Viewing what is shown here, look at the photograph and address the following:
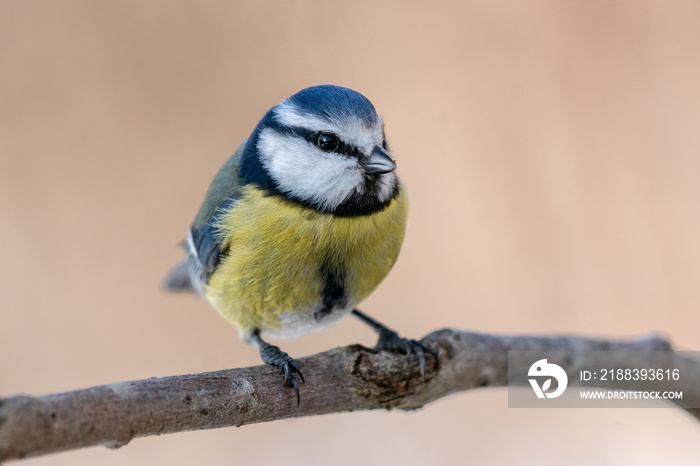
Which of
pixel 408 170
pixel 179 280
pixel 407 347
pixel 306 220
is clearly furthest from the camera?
pixel 408 170

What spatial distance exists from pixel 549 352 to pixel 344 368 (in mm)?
644

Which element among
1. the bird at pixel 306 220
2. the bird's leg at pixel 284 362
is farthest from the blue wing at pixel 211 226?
the bird's leg at pixel 284 362

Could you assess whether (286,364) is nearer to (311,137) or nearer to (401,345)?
(401,345)

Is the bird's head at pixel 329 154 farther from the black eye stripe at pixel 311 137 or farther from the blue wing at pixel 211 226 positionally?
the blue wing at pixel 211 226

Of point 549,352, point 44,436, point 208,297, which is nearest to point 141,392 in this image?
point 44,436

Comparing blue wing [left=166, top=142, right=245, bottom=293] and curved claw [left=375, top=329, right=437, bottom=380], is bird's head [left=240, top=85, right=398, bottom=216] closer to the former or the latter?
blue wing [left=166, top=142, right=245, bottom=293]

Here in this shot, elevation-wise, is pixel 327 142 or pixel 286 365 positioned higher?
pixel 327 142

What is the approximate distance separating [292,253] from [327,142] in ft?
0.86

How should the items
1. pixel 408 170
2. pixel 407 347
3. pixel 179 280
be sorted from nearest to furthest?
pixel 407 347, pixel 179 280, pixel 408 170

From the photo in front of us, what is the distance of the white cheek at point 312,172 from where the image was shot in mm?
1415

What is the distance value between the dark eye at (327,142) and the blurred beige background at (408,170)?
1226 millimetres

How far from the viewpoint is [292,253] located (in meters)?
1.47

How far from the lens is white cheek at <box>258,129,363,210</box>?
55.7 inches

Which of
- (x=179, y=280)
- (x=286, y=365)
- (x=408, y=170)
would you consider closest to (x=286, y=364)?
(x=286, y=365)
